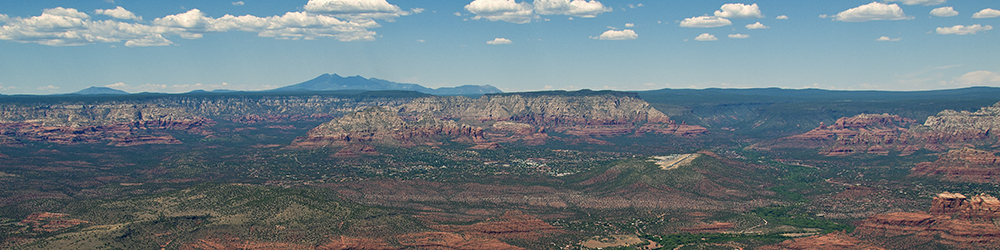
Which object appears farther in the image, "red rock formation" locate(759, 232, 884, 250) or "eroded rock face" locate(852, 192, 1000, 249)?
"red rock formation" locate(759, 232, 884, 250)

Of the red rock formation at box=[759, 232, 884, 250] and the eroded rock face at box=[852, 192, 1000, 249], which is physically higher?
the eroded rock face at box=[852, 192, 1000, 249]

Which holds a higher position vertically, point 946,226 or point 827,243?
point 946,226

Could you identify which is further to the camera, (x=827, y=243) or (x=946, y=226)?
(x=827, y=243)

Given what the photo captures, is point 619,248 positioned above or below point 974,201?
below

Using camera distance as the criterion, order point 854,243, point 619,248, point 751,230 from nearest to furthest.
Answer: point 854,243, point 619,248, point 751,230

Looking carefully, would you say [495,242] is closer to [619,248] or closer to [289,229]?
[619,248]

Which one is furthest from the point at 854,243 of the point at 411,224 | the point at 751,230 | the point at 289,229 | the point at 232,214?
the point at 232,214

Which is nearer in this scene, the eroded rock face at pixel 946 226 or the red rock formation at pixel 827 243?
the eroded rock face at pixel 946 226

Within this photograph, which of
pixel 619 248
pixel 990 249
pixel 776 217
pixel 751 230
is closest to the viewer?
pixel 990 249
